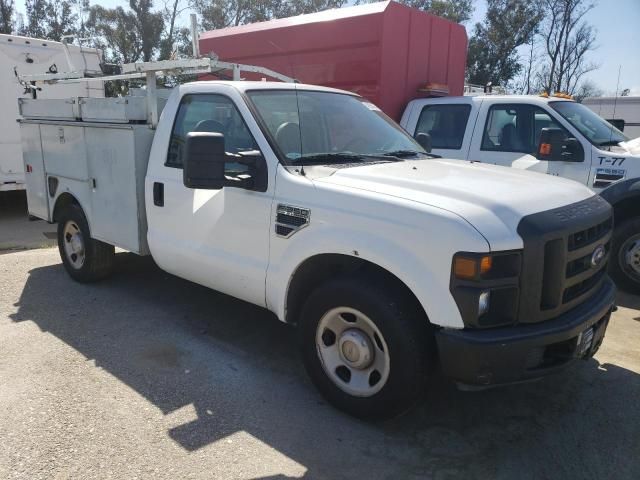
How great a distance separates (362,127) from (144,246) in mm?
2060

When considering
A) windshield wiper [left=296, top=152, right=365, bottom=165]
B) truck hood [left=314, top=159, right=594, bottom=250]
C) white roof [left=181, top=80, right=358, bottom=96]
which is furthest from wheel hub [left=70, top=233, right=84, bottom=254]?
truck hood [left=314, top=159, right=594, bottom=250]

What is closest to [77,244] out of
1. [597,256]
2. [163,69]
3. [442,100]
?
[163,69]

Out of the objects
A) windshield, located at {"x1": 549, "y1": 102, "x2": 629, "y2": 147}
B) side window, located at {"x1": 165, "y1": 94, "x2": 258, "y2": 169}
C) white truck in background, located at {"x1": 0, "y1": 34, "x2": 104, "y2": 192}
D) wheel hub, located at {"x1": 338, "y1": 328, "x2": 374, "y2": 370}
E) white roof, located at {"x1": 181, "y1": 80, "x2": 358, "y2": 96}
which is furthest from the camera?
white truck in background, located at {"x1": 0, "y1": 34, "x2": 104, "y2": 192}

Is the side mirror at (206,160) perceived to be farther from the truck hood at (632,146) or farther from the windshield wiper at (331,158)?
the truck hood at (632,146)

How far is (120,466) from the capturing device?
282 centimetres

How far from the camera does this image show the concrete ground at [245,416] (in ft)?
9.34

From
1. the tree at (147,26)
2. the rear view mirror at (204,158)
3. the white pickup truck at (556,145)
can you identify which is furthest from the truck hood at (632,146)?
the tree at (147,26)

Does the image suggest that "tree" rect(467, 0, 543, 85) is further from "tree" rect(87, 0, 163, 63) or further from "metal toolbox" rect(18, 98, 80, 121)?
"metal toolbox" rect(18, 98, 80, 121)

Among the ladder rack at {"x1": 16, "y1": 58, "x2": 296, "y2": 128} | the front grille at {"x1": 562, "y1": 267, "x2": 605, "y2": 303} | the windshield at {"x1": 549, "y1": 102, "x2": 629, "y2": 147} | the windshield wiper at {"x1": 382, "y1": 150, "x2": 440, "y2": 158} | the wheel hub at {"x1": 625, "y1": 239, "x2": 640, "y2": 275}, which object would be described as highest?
the ladder rack at {"x1": 16, "y1": 58, "x2": 296, "y2": 128}

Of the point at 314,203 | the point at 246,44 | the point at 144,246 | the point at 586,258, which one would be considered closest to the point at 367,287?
the point at 314,203

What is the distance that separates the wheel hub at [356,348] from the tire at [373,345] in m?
0.01

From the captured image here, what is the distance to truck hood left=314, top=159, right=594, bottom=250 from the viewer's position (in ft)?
8.84

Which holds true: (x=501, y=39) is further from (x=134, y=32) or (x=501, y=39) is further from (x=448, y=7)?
(x=134, y=32)

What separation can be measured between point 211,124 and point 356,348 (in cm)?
193
